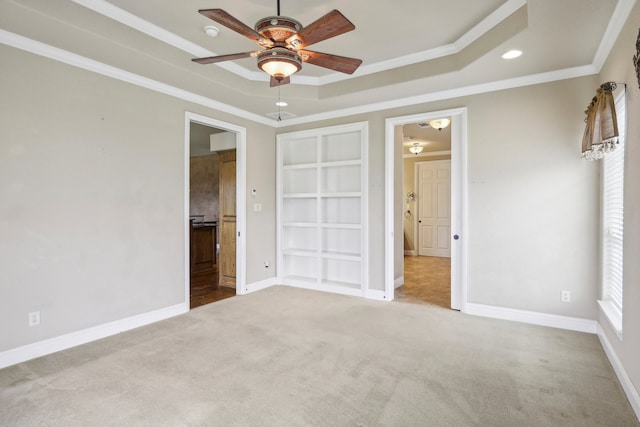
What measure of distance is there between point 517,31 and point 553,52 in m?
0.61

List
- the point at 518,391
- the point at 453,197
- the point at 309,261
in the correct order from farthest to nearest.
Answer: the point at 309,261 → the point at 453,197 → the point at 518,391

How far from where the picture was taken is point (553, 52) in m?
3.05

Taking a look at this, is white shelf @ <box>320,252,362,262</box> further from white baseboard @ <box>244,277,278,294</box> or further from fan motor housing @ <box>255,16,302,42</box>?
fan motor housing @ <box>255,16,302,42</box>

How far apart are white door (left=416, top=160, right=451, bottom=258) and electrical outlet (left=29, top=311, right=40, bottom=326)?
26.4ft

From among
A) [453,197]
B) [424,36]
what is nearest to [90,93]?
[424,36]

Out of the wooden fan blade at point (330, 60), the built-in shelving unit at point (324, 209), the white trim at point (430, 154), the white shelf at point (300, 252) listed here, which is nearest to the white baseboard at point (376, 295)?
the built-in shelving unit at point (324, 209)

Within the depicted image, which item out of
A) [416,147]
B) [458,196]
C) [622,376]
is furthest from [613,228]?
[416,147]

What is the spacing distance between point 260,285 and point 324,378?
2916 millimetres

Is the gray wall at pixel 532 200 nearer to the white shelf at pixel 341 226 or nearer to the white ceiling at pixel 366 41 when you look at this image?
the white ceiling at pixel 366 41

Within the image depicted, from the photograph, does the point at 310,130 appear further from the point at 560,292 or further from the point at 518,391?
the point at 518,391

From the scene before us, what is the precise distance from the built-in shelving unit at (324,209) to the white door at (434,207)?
14.7 feet

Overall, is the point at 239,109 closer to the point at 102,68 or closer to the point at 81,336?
the point at 102,68

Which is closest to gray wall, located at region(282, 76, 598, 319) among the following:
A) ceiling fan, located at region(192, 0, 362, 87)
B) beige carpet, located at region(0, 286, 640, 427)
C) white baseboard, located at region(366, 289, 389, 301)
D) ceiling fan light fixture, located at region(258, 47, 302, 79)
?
beige carpet, located at region(0, 286, 640, 427)

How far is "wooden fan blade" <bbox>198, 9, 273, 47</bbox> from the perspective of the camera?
1991 millimetres
